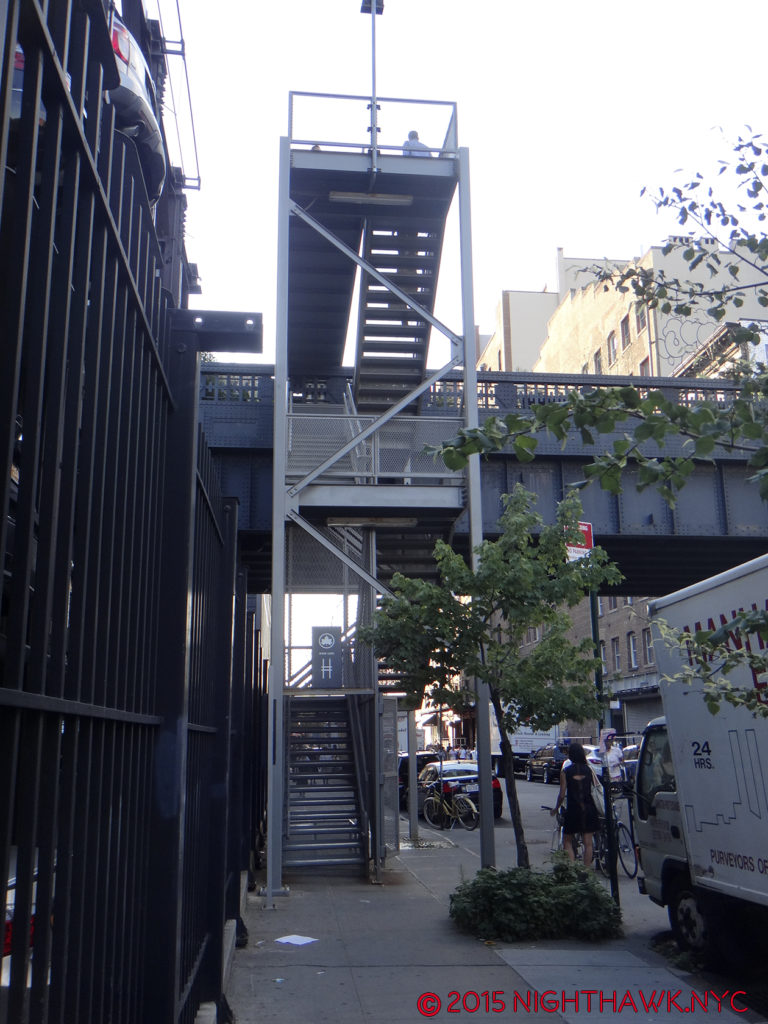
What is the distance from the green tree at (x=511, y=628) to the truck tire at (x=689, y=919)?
2072 mm

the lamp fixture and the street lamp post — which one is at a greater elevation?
the street lamp post

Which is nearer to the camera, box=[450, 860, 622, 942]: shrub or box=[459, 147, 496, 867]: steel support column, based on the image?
box=[450, 860, 622, 942]: shrub

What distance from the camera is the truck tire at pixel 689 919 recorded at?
8.53 metres

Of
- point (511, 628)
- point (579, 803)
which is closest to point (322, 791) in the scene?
point (579, 803)

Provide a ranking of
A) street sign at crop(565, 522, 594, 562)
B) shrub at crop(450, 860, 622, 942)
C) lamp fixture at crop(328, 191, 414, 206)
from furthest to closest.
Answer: lamp fixture at crop(328, 191, 414, 206) < street sign at crop(565, 522, 594, 562) < shrub at crop(450, 860, 622, 942)

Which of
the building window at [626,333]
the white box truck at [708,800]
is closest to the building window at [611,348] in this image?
the building window at [626,333]

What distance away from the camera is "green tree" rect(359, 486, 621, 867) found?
1116 cm

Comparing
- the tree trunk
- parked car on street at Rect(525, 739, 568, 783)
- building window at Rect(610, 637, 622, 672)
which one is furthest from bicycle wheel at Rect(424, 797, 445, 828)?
building window at Rect(610, 637, 622, 672)

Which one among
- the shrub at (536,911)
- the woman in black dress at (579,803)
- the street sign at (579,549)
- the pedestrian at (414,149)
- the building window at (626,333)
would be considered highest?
the building window at (626,333)

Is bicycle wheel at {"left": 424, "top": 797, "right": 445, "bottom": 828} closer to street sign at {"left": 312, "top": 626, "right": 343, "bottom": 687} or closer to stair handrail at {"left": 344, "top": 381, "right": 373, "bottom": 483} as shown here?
street sign at {"left": 312, "top": 626, "right": 343, "bottom": 687}

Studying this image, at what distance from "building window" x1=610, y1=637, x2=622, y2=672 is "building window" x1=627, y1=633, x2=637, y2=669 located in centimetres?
95

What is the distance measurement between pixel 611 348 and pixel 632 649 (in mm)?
18889

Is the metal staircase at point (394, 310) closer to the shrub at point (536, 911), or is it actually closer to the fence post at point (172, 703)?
the shrub at point (536, 911)

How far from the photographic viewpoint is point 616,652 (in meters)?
53.2
